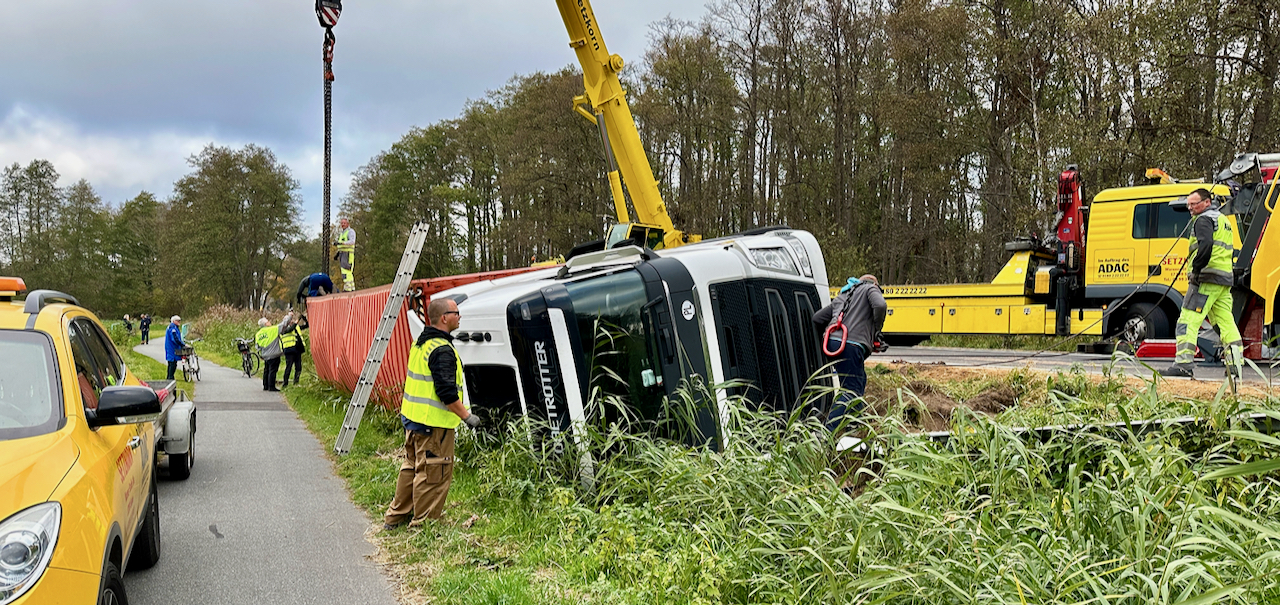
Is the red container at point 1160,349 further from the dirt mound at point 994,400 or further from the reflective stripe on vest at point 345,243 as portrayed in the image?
the reflective stripe on vest at point 345,243

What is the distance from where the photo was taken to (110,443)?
362 cm

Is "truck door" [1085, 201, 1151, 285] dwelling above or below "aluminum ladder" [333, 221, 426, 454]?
above

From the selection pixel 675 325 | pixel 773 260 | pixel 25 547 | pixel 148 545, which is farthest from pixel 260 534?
pixel 773 260

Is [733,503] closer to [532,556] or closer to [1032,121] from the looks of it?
[532,556]

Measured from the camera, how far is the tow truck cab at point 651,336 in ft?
18.8

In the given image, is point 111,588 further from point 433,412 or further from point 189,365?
point 189,365

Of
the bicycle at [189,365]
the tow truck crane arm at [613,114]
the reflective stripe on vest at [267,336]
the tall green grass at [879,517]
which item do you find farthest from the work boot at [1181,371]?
the bicycle at [189,365]

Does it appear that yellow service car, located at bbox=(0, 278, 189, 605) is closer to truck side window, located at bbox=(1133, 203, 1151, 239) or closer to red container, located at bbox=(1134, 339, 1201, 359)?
red container, located at bbox=(1134, 339, 1201, 359)

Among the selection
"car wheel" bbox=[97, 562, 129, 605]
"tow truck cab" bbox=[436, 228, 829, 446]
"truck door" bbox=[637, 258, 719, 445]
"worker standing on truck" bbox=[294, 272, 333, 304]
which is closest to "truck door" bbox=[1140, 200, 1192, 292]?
"tow truck cab" bbox=[436, 228, 829, 446]

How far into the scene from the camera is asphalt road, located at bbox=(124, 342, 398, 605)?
4617mm

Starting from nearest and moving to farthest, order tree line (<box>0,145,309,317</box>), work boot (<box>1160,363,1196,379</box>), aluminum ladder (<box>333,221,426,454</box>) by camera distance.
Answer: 1. aluminum ladder (<box>333,221,426,454</box>)
2. work boot (<box>1160,363,1196,379</box>)
3. tree line (<box>0,145,309,317</box>)

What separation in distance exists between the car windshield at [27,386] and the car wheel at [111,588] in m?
0.64

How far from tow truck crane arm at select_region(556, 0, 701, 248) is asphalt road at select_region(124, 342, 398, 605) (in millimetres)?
6989

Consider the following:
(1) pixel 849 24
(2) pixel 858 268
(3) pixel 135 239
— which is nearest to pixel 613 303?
(2) pixel 858 268
